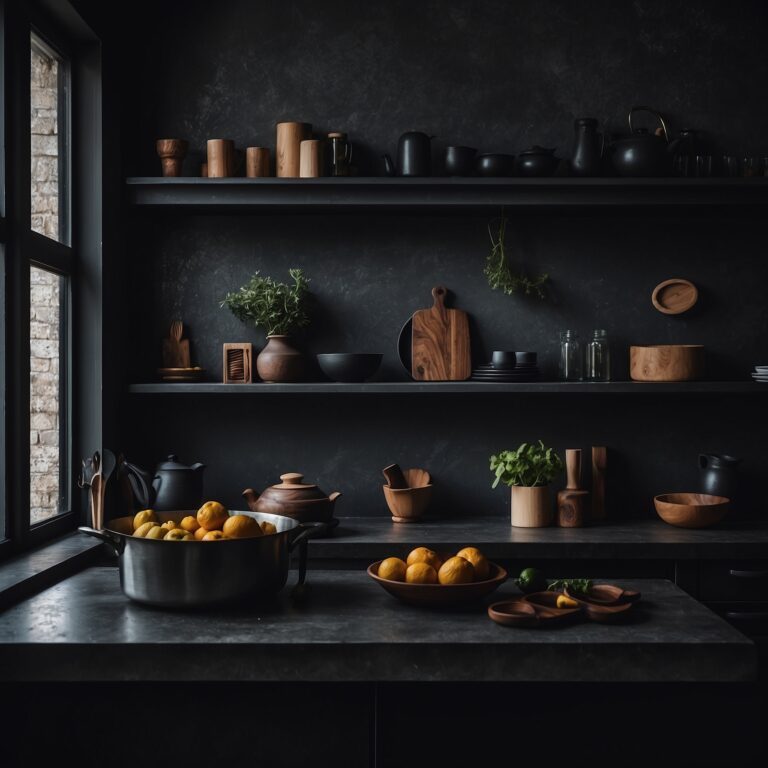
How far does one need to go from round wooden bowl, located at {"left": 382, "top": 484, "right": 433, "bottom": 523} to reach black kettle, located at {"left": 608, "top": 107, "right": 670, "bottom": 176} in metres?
1.59

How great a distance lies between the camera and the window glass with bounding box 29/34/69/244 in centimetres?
304

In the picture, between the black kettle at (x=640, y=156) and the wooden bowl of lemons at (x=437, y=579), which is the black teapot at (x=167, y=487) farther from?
the black kettle at (x=640, y=156)

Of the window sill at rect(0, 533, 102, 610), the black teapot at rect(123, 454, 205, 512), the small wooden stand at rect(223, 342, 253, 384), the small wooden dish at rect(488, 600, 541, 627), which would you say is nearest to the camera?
the small wooden dish at rect(488, 600, 541, 627)

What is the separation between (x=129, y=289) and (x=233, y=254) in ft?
1.65

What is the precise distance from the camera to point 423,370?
375 centimetres

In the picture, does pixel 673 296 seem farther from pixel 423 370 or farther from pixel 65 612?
pixel 65 612

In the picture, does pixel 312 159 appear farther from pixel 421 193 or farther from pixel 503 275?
pixel 503 275

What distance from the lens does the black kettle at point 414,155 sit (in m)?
3.51

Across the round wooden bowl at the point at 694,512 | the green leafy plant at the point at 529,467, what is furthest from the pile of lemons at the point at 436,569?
the round wooden bowl at the point at 694,512

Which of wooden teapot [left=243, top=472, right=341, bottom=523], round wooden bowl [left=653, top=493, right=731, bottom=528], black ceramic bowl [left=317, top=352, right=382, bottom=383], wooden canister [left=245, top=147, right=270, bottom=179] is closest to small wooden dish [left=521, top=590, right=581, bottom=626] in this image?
wooden teapot [left=243, top=472, right=341, bottom=523]

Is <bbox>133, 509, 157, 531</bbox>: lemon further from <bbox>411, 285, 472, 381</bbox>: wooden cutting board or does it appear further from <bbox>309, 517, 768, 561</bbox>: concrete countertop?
<bbox>411, 285, 472, 381</bbox>: wooden cutting board

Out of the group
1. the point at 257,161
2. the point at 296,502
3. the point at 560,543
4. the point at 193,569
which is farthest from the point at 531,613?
the point at 257,161

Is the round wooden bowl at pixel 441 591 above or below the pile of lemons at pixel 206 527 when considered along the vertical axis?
below

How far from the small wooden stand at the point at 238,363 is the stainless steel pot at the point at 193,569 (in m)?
1.67
